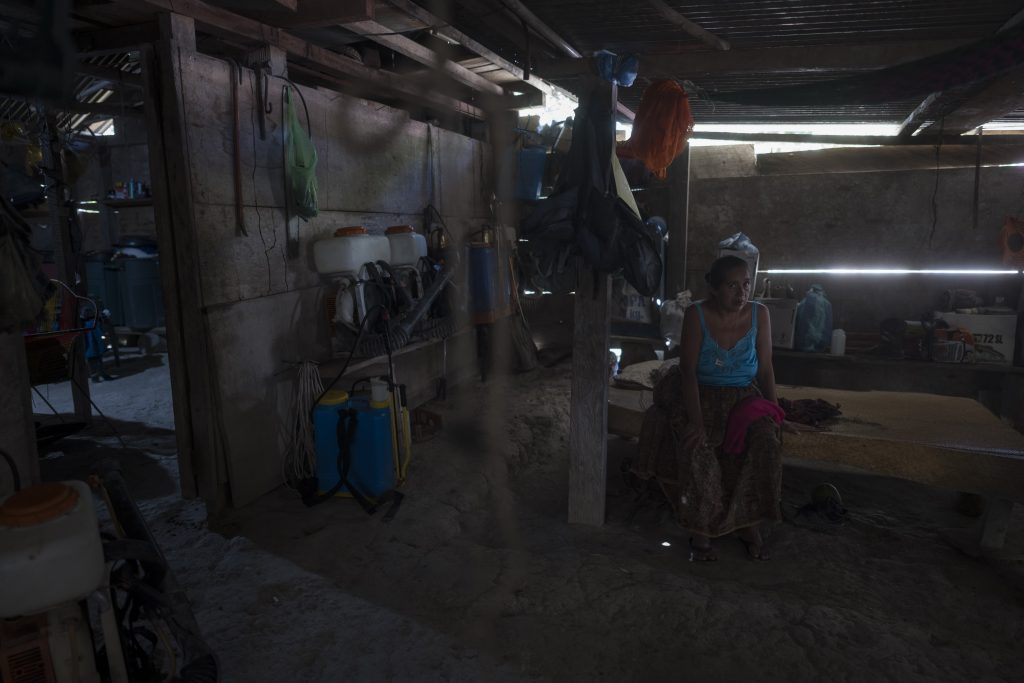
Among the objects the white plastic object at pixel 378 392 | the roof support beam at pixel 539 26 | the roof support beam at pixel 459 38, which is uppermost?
the roof support beam at pixel 459 38

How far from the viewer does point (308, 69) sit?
17.1ft

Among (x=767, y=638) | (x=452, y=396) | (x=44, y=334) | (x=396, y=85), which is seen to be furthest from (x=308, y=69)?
(x=767, y=638)

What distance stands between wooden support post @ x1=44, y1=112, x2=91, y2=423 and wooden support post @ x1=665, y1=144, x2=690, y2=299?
6379 mm

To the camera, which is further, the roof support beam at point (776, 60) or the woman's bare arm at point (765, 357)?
the roof support beam at point (776, 60)

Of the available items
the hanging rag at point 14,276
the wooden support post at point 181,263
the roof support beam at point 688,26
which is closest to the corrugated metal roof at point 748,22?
the roof support beam at point 688,26

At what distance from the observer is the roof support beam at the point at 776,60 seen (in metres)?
4.34

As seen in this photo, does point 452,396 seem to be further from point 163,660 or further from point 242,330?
point 163,660

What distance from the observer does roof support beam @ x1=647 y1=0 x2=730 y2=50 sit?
3.95 metres

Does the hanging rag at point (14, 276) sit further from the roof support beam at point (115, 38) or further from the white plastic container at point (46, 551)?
the white plastic container at point (46, 551)

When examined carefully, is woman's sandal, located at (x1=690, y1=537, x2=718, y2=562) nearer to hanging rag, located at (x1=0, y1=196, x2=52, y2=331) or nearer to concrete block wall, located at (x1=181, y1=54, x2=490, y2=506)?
concrete block wall, located at (x1=181, y1=54, x2=490, y2=506)

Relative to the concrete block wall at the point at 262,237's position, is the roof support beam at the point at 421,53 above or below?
above

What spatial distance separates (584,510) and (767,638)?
1.50 metres

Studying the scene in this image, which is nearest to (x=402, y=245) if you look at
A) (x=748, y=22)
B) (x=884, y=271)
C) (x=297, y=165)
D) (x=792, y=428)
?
(x=297, y=165)

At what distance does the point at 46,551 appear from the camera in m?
1.91
